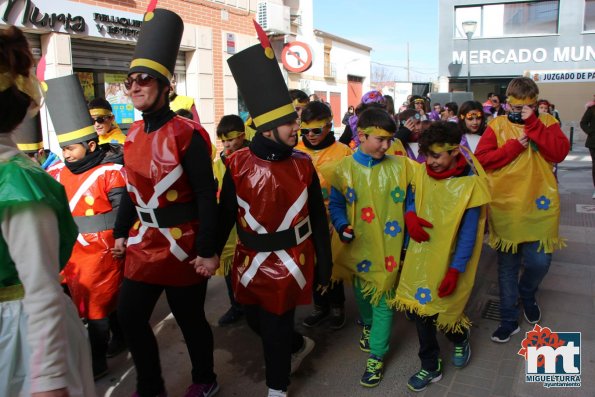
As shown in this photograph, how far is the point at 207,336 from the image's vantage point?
301cm

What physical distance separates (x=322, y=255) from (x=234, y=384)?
3.64ft

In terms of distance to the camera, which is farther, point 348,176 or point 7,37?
point 348,176

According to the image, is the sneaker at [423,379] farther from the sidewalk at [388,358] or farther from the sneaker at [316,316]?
the sneaker at [316,316]

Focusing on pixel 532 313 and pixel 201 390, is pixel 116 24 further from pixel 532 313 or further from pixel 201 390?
pixel 532 313

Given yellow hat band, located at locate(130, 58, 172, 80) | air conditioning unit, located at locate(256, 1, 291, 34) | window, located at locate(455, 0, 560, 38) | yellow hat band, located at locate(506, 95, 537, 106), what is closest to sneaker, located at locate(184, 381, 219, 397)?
yellow hat band, located at locate(130, 58, 172, 80)

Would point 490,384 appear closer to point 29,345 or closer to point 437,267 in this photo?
point 437,267

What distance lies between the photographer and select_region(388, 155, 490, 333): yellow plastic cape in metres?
3.04

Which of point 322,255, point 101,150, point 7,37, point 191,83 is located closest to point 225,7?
point 191,83

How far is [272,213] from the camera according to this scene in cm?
269

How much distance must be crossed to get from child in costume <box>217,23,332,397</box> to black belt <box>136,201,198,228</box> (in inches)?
8.7

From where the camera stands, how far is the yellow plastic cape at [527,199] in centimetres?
358

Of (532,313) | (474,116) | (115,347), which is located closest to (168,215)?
(115,347)

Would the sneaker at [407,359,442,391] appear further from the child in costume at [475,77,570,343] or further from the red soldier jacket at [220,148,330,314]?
the red soldier jacket at [220,148,330,314]

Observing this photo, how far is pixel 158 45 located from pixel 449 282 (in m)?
2.15
